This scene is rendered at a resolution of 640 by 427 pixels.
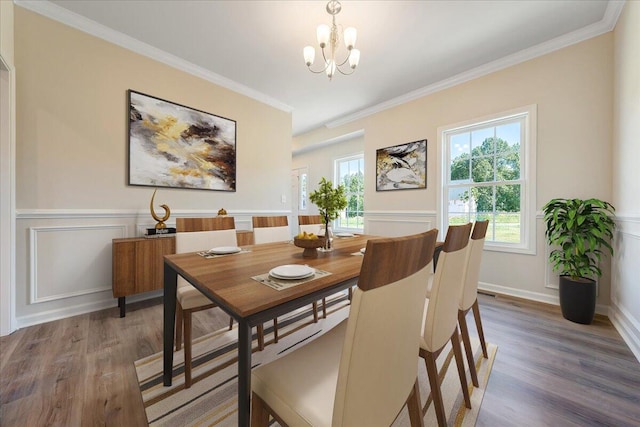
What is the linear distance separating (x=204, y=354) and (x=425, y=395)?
1404 millimetres

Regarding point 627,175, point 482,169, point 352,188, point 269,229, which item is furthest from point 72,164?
point 627,175

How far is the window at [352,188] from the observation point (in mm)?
4852

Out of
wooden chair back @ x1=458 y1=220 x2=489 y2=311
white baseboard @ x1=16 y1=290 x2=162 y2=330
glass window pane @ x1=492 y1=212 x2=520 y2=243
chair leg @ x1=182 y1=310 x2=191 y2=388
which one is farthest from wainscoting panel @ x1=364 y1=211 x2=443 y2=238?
white baseboard @ x1=16 y1=290 x2=162 y2=330

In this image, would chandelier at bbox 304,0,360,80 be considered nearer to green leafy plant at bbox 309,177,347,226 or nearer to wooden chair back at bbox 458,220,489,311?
green leafy plant at bbox 309,177,347,226

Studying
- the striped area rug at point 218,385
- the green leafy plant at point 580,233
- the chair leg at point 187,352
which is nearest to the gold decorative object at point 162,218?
the striped area rug at point 218,385

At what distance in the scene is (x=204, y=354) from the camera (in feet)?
5.36

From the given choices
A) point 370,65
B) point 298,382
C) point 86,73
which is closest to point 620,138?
point 370,65

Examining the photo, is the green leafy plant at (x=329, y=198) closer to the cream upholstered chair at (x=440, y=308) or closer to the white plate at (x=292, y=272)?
the white plate at (x=292, y=272)

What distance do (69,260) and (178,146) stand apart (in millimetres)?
1502

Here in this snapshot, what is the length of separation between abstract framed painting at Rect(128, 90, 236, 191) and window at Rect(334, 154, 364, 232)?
8.23 feet

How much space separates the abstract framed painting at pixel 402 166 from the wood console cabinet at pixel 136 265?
3.08 m

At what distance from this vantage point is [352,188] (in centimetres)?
501

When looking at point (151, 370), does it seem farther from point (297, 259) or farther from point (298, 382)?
point (298, 382)

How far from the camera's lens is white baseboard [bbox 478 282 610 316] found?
7.25 feet
